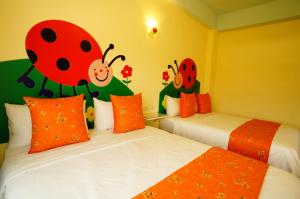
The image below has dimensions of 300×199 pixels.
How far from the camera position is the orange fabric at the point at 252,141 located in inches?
70.7

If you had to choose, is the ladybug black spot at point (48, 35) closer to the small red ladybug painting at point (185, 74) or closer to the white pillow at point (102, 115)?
the white pillow at point (102, 115)

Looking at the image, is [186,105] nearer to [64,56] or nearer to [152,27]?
[152,27]

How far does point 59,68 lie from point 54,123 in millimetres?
622

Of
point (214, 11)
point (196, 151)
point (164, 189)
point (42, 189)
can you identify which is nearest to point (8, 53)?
point (42, 189)

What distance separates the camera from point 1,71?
1365 millimetres

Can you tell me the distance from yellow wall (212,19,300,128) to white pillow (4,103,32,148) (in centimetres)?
362

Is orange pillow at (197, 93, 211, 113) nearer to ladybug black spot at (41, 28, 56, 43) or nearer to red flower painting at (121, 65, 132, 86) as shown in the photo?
red flower painting at (121, 65, 132, 86)

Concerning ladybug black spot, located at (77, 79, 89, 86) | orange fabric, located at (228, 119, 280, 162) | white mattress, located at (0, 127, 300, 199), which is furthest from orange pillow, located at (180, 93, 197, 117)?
ladybug black spot, located at (77, 79, 89, 86)

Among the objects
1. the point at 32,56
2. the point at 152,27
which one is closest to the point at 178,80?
the point at 152,27

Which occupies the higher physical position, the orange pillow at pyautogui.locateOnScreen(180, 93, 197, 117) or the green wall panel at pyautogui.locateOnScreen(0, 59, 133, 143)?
the green wall panel at pyautogui.locateOnScreen(0, 59, 133, 143)

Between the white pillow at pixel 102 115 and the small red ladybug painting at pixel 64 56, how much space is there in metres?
0.19

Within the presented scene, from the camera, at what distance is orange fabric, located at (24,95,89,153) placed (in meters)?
1.25

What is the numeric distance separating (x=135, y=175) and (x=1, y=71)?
1.35 metres

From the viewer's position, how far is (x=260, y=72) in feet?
11.0
